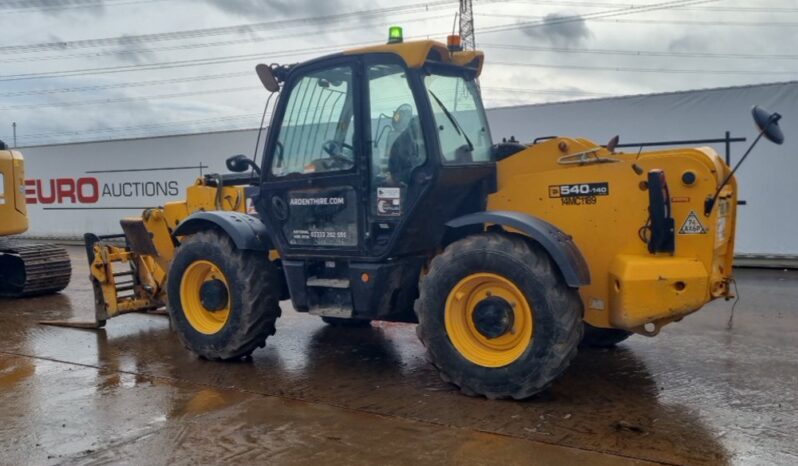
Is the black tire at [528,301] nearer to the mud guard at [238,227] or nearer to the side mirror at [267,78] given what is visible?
the mud guard at [238,227]

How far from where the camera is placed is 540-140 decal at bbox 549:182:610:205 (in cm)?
510

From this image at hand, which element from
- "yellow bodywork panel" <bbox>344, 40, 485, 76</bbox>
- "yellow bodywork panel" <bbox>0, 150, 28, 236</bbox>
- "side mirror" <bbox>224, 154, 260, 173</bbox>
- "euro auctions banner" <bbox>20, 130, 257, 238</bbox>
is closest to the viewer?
"yellow bodywork panel" <bbox>344, 40, 485, 76</bbox>

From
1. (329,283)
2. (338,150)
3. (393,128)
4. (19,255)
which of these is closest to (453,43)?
(393,128)

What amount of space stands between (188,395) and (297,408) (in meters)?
0.90

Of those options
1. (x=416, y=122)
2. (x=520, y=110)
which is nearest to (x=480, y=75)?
(x=416, y=122)

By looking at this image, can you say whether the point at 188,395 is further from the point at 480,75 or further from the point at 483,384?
the point at 480,75

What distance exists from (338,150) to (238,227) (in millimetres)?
1133

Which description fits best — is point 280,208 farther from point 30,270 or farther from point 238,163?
point 30,270

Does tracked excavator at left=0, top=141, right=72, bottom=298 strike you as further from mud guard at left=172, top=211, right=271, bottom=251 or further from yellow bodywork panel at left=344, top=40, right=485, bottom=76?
yellow bodywork panel at left=344, top=40, right=485, bottom=76

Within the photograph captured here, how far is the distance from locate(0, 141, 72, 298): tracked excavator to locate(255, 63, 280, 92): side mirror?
18.4 ft

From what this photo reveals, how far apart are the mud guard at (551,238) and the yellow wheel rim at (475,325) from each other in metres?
0.34

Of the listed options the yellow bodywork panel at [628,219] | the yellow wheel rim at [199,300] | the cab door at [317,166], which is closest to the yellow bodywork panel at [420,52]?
the cab door at [317,166]

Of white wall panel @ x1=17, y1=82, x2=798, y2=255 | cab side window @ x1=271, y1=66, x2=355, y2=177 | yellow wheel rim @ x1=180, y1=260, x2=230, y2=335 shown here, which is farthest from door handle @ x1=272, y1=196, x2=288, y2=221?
white wall panel @ x1=17, y1=82, x2=798, y2=255

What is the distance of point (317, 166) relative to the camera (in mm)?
5715
